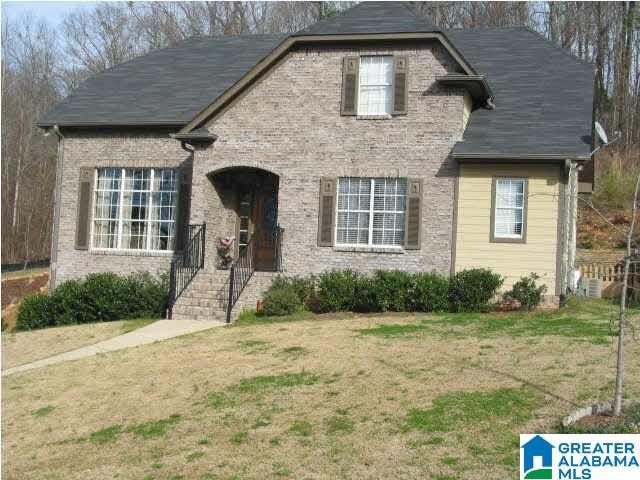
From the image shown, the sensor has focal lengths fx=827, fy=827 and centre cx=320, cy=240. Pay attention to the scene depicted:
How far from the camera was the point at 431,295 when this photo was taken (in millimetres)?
17266

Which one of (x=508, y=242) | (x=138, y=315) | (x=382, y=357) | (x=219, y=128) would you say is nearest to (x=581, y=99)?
(x=508, y=242)

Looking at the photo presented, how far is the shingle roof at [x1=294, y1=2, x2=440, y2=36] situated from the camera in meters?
18.5

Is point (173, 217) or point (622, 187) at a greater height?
point (622, 187)

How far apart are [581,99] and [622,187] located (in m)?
12.4

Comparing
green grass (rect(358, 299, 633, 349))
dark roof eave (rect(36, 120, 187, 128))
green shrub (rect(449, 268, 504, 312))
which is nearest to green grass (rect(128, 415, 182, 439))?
green grass (rect(358, 299, 633, 349))

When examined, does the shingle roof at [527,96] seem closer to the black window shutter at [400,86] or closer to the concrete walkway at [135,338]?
the black window shutter at [400,86]

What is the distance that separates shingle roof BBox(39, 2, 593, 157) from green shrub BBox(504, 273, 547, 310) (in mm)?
2763

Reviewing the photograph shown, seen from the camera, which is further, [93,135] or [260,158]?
[93,135]

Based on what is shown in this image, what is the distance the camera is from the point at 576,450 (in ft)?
25.4

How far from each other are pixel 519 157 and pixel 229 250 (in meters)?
7.33

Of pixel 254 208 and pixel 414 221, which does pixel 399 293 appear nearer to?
pixel 414 221

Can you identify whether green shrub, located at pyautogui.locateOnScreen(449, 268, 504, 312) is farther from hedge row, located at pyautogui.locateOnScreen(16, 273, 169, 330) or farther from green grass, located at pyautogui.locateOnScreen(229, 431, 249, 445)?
green grass, located at pyautogui.locateOnScreen(229, 431, 249, 445)

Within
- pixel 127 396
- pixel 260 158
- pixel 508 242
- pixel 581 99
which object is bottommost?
pixel 127 396

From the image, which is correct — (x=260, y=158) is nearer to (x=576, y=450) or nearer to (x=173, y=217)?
(x=173, y=217)
